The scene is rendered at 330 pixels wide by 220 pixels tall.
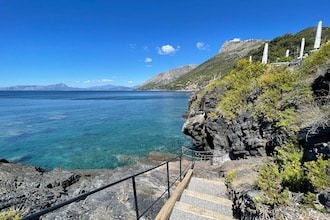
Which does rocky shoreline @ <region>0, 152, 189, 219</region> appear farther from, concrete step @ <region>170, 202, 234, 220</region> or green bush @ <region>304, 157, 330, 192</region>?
green bush @ <region>304, 157, 330, 192</region>

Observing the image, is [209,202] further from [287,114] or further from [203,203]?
[287,114]

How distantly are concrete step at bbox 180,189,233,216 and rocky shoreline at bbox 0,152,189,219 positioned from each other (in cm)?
73

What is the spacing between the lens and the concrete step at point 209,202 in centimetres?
579

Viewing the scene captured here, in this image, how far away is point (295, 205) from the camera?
3.91 meters

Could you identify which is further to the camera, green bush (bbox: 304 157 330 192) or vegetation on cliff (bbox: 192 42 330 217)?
vegetation on cliff (bbox: 192 42 330 217)

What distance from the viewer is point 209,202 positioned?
599 centimetres

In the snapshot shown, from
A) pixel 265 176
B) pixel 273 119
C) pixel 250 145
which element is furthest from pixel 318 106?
pixel 250 145

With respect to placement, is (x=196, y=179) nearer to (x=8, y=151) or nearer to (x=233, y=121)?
(x=233, y=121)

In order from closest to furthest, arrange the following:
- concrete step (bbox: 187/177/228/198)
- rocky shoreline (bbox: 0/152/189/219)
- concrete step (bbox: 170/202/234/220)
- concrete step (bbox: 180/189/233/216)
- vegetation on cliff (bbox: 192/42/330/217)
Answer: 1. vegetation on cliff (bbox: 192/42/330/217)
2. concrete step (bbox: 170/202/234/220)
3. concrete step (bbox: 180/189/233/216)
4. rocky shoreline (bbox: 0/152/189/219)
5. concrete step (bbox: 187/177/228/198)

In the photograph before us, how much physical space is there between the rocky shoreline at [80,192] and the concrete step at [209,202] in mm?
734

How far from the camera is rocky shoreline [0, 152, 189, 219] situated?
607cm

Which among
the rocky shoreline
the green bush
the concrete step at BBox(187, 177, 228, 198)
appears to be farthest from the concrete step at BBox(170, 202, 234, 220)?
the green bush

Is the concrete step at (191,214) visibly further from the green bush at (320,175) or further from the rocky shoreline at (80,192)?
the green bush at (320,175)

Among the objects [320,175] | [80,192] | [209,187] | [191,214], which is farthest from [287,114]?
[80,192]
